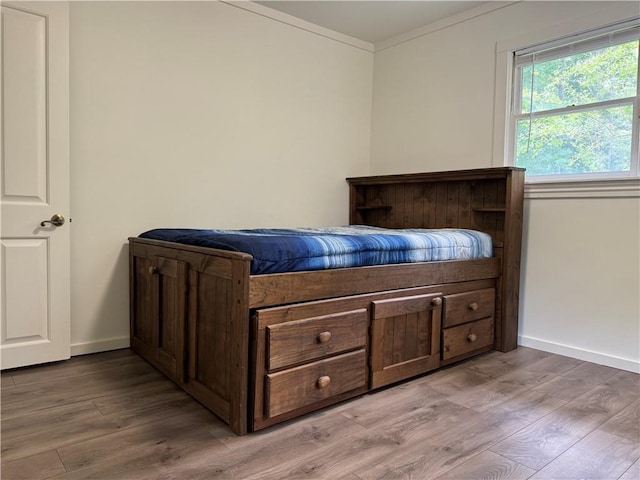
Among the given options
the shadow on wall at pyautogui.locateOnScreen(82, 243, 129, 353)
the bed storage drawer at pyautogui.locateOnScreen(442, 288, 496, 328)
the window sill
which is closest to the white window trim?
the window sill

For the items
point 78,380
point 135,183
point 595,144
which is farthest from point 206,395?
point 595,144

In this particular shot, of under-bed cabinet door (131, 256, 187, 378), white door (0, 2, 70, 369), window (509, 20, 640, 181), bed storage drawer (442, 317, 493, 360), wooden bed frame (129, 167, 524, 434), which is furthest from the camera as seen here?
window (509, 20, 640, 181)

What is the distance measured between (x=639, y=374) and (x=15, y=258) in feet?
11.2

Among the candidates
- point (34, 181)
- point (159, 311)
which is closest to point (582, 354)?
point (159, 311)

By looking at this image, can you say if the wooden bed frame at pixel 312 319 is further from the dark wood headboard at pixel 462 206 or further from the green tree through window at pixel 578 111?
the green tree through window at pixel 578 111

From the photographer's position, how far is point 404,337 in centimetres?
227

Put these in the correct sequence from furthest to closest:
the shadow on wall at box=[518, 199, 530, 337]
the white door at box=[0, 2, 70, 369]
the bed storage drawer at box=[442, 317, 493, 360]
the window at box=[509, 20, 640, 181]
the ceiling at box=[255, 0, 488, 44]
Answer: the ceiling at box=[255, 0, 488, 44] → the shadow on wall at box=[518, 199, 530, 337] → the window at box=[509, 20, 640, 181] → the bed storage drawer at box=[442, 317, 493, 360] → the white door at box=[0, 2, 70, 369]

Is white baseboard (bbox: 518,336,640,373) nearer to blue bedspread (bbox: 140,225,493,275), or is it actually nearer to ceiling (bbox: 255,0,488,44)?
blue bedspread (bbox: 140,225,493,275)

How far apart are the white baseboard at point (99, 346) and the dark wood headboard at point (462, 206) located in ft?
6.71

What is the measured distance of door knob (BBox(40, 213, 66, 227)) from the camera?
2364mm

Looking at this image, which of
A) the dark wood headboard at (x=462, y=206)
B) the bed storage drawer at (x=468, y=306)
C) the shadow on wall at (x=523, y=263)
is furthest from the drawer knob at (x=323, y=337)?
the shadow on wall at (x=523, y=263)

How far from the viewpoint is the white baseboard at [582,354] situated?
2.53 m

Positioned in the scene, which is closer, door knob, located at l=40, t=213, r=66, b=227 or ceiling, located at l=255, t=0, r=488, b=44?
door knob, located at l=40, t=213, r=66, b=227

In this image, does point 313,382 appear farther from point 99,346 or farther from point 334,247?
point 99,346
